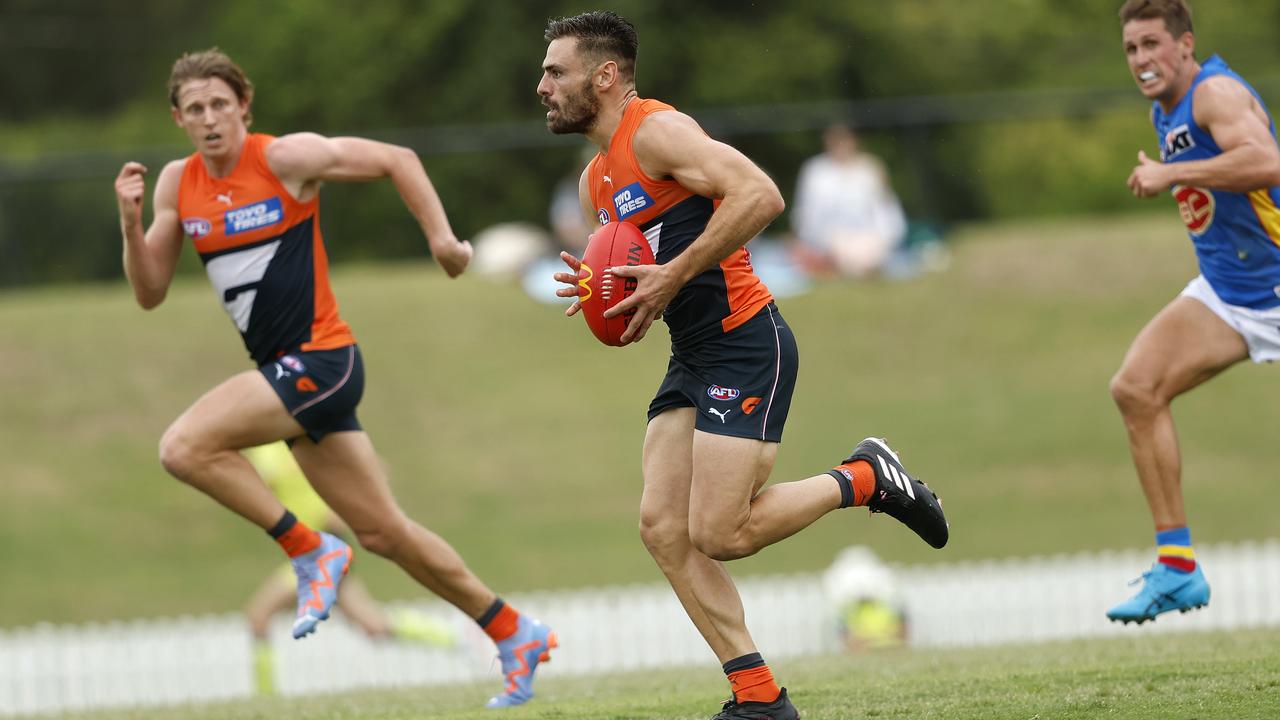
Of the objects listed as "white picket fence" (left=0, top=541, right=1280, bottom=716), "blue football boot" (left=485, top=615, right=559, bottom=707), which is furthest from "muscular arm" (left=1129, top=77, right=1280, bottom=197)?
"white picket fence" (left=0, top=541, right=1280, bottom=716)

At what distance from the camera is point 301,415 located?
7.50 metres

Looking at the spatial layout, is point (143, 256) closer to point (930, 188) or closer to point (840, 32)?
point (930, 188)

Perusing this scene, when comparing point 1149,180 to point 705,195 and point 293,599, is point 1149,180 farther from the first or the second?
point 293,599

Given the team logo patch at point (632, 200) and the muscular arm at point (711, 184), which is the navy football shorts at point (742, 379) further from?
the team logo patch at point (632, 200)

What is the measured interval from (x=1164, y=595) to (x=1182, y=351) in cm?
107

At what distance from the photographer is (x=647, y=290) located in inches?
238

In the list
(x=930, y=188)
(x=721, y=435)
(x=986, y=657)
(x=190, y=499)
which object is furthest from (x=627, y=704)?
(x=930, y=188)

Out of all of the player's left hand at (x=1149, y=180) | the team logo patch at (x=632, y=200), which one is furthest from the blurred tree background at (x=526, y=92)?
the team logo patch at (x=632, y=200)

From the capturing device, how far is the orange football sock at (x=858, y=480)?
6.54 metres

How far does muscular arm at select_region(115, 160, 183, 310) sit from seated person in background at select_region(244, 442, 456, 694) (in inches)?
189

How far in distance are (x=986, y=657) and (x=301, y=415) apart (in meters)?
3.72

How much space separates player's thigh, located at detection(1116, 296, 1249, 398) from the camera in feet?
25.1

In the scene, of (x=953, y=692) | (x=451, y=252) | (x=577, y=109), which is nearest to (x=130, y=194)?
(x=451, y=252)

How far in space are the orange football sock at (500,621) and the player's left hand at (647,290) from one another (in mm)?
2241
